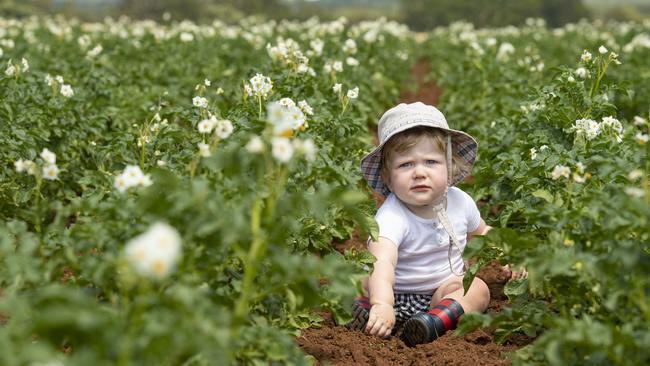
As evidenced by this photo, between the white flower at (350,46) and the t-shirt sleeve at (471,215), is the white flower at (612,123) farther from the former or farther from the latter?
the white flower at (350,46)

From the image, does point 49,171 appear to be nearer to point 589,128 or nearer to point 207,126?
point 207,126

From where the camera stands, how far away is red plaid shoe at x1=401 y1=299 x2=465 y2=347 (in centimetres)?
362

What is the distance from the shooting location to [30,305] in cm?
213

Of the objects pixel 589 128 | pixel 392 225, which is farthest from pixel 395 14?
pixel 392 225

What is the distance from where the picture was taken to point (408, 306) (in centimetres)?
397

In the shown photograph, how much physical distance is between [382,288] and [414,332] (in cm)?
25

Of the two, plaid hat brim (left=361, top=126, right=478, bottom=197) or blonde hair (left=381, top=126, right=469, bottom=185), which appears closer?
blonde hair (left=381, top=126, right=469, bottom=185)

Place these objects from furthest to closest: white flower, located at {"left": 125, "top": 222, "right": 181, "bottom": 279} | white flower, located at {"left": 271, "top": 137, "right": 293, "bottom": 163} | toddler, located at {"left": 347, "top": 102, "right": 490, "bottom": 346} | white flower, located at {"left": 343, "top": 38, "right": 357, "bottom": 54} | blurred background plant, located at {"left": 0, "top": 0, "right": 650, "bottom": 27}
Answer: blurred background plant, located at {"left": 0, "top": 0, "right": 650, "bottom": 27}, white flower, located at {"left": 343, "top": 38, "right": 357, "bottom": 54}, toddler, located at {"left": 347, "top": 102, "right": 490, "bottom": 346}, white flower, located at {"left": 271, "top": 137, "right": 293, "bottom": 163}, white flower, located at {"left": 125, "top": 222, "right": 181, "bottom": 279}

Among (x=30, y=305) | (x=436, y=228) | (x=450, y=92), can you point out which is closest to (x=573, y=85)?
(x=436, y=228)

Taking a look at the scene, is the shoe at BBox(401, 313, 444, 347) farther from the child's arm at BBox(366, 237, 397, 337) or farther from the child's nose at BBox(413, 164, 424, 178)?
the child's nose at BBox(413, 164, 424, 178)

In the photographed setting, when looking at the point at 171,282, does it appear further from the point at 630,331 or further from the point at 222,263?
the point at 630,331

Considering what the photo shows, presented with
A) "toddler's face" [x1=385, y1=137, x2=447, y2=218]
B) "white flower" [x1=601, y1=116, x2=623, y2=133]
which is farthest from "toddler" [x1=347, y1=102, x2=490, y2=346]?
"white flower" [x1=601, y1=116, x2=623, y2=133]

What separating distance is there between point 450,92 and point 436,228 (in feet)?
20.1

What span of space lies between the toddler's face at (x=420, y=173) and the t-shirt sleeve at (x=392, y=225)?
3.5 inches
